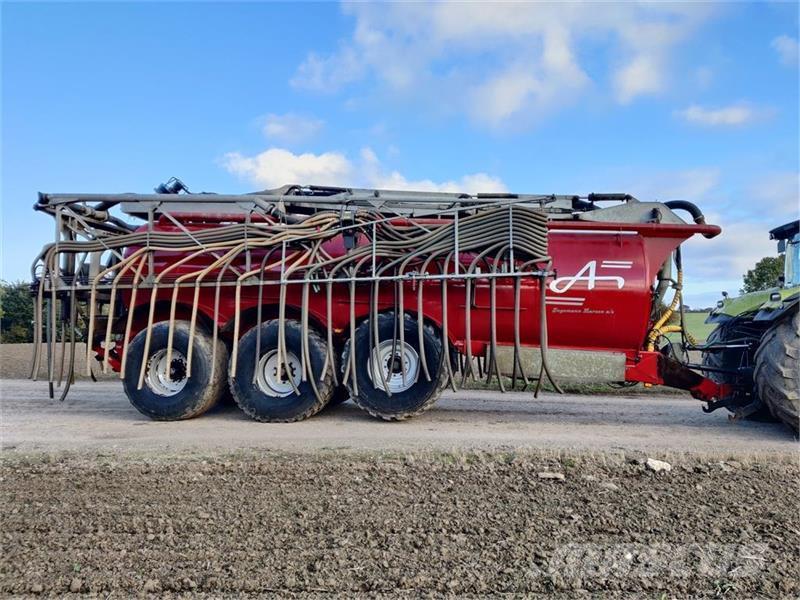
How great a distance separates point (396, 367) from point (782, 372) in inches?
161

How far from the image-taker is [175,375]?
772cm

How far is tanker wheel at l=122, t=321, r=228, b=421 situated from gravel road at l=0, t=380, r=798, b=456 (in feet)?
0.79

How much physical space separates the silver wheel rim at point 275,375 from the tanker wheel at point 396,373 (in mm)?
642

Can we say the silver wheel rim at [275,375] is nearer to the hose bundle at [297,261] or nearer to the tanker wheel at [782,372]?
the hose bundle at [297,261]

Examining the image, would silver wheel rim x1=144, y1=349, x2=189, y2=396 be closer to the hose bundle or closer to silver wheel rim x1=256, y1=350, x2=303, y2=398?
the hose bundle

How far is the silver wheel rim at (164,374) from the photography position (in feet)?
25.1

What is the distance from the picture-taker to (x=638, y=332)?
23.5 feet

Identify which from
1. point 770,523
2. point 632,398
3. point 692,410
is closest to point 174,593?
point 770,523

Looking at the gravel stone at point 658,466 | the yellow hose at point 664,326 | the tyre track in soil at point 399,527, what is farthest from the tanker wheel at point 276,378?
the yellow hose at point 664,326

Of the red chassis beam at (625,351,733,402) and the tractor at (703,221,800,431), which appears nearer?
the tractor at (703,221,800,431)

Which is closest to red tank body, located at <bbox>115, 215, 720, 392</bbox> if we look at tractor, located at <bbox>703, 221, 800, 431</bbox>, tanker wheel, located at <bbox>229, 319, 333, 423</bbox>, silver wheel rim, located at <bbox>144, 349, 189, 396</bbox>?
tanker wheel, located at <bbox>229, 319, 333, 423</bbox>

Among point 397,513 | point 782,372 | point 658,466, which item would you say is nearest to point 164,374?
point 397,513

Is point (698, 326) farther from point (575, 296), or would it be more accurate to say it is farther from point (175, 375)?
point (175, 375)

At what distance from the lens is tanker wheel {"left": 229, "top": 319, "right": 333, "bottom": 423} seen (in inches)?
289
